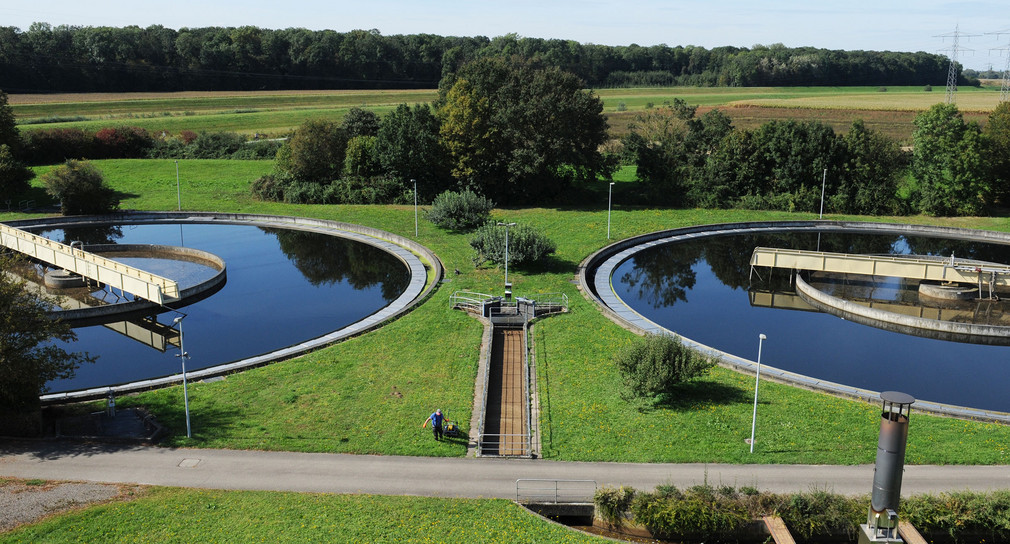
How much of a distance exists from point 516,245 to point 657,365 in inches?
705

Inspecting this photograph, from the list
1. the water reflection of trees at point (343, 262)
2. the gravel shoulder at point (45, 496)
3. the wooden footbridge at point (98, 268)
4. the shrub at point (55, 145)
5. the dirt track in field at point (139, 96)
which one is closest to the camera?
the gravel shoulder at point (45, 496)

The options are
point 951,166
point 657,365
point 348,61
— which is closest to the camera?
point 657,365

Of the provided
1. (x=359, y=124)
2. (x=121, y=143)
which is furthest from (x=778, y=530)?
(x=121, y=143)

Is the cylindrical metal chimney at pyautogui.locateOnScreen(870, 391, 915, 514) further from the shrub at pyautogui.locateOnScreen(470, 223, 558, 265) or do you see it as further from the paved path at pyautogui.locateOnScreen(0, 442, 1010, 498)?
the shrub at pyautogui.locateOnScreen(470, 223, 558, 265)

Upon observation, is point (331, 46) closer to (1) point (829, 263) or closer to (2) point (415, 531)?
(1) point (829, 263)

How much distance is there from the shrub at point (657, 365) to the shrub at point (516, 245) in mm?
16112

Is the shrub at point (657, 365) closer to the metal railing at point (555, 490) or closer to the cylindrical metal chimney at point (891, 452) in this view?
the metal railing at point (555, 490)

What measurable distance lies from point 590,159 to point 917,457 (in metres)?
44.8

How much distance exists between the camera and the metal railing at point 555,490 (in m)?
19.8

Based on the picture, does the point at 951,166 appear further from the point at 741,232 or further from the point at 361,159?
the point at 361,159

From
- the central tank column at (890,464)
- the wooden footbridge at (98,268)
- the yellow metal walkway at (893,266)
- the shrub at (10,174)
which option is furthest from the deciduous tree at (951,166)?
the shrub at (10,174)

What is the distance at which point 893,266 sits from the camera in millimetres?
41094

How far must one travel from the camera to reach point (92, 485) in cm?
2069

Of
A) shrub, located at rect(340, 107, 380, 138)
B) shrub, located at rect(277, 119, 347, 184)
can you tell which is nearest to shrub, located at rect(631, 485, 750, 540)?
shrub, located at rect(277, 119, 347, 184)
